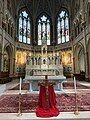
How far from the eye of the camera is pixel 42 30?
30812mm

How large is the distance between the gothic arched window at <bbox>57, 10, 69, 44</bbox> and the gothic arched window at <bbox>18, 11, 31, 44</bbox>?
572cm

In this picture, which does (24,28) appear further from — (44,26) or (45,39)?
(45,39)

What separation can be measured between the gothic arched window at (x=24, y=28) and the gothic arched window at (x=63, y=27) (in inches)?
225

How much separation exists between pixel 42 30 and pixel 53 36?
259 centimetres

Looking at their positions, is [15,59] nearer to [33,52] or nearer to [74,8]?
[33,52]

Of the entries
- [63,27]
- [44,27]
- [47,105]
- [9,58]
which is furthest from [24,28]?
[47,105]

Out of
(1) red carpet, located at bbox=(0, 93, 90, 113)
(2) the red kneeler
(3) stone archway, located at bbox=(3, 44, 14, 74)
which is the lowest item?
(1) red carpet, located at bbox=(0, 93, 90, 113)

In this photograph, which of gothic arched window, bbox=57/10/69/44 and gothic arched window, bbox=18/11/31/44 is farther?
gothic arched window, bbox=57/10/69/44

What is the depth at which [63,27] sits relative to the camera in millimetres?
29328

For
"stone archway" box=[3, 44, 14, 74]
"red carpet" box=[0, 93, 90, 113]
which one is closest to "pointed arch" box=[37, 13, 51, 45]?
"stone archway" box=[3, 44, 14, 74]

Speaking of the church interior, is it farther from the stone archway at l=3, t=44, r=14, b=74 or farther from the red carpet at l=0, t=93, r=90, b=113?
the red carpet at l=0, t=93, r=90, b=113

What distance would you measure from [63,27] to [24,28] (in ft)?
23.7

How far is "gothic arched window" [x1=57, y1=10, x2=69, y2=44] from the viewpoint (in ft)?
94.3

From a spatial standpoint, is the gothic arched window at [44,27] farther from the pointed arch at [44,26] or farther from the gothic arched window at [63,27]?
the gothic arched window at [63,27]
